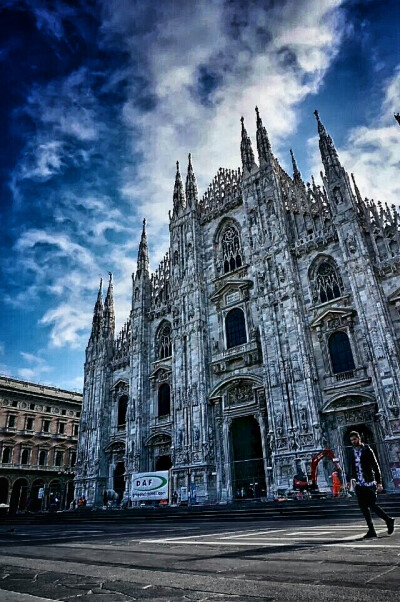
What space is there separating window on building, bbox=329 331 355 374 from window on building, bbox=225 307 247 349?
243 inches

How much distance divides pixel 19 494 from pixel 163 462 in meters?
25.0

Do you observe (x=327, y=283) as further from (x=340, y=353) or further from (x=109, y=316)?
(x=109, y=316)

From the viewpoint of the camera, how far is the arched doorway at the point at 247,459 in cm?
2328

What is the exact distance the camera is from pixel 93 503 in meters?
29.4

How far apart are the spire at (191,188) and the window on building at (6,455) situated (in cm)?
3338

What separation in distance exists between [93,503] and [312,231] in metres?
25.1

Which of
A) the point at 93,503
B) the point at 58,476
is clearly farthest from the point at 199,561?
the point at 58,476

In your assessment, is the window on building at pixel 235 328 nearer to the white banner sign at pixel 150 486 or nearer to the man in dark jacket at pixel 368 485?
the white banner sign at pixel 150 486

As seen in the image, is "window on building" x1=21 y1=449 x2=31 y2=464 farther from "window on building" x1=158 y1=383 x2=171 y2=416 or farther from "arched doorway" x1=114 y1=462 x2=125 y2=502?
"window on building" x1=158 y1=383 x2=171 y2=416

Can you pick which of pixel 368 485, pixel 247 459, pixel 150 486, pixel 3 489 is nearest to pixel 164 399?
pixel 150 486

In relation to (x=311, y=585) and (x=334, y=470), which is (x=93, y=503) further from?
(x=311, y=585)

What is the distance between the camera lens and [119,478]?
1201 inches

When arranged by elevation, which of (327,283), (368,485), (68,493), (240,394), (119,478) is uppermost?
(327,283)

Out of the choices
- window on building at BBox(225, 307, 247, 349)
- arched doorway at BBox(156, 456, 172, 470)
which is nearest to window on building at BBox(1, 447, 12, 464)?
arched doorway at BBox(156, 456, 172, 470)
